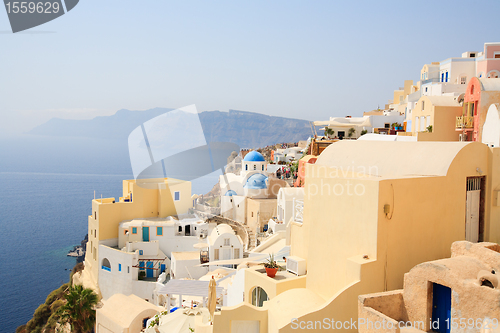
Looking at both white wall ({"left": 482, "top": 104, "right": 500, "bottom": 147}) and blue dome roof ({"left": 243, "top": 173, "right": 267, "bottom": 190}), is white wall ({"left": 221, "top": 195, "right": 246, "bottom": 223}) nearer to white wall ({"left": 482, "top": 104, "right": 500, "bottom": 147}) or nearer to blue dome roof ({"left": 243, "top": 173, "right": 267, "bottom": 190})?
blue dome roof ({"left": 243, "top": 173, "right": 267, "bottom": 190})

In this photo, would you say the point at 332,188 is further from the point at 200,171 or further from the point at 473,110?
the point at 200,171

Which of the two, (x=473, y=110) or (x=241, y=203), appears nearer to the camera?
(x=473, y=110)

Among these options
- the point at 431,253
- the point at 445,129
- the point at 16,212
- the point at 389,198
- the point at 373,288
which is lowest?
the point at 16,212

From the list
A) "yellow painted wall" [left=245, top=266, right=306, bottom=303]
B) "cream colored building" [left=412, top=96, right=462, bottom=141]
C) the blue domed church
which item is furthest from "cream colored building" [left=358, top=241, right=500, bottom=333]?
the blue domed church

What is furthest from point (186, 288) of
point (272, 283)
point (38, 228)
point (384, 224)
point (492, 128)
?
point (38, 228)

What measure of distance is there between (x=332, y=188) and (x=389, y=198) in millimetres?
1489

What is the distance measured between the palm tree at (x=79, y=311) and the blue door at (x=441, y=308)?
68.9ft

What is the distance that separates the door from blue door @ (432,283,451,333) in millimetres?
2652

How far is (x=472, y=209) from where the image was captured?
8.78 m

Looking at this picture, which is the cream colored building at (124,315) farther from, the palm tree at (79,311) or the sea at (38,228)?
the sea at (38,228)

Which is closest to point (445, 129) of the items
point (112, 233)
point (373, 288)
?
point (373, 288)

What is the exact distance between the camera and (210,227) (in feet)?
99.0

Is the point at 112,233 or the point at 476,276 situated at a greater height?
the point at 476,276

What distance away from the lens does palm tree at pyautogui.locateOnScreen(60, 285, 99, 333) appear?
22.9 meters
